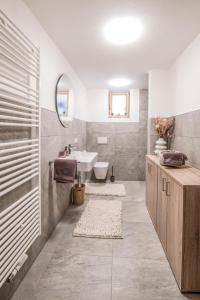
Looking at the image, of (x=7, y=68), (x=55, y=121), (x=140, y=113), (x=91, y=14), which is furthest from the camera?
(x=140, y=113)

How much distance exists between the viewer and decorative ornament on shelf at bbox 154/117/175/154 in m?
3.37

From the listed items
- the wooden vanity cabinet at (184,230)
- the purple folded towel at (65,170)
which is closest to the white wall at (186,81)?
the wooden vanity cabinet at (184,230)

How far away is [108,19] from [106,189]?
3077 millimetres

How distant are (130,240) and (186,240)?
0.91 m

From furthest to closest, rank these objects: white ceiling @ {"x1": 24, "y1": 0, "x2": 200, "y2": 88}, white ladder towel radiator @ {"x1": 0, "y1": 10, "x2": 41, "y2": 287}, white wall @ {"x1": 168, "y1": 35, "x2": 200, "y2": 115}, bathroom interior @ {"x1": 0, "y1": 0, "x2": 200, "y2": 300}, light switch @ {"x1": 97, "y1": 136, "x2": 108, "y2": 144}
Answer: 1. light switch @ {"x1": 97, "y1": 136, "x2": 108, "y2": 144}
2. white wall @ {"x1": 168, "y1": 35, "x2": 200, "y2": 115}
3. white ceiling @ {"x1": 24, "y1": 0, "x2": 200, "y2": 88}
4. bathroom interior @ {"x1": 0, "y1": 0, "x2": 200, "y2": 300}
5. white ladder towel radiator @ {"x1": 0, "y1": 10, "x2": 41, "y2": 287}

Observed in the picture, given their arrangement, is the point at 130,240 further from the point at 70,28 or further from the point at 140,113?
the point at 140,113

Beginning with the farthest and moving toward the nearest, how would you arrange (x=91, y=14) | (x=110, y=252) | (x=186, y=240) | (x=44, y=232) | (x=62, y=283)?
(x=44, y=232)
(x=110, y=252)
(x=91, y=14)
(x=62, y=283)
(x=186, y=240)

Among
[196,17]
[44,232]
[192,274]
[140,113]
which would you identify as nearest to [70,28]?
[196,17]

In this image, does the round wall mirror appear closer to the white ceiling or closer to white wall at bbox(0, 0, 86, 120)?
white wall at bbox(0, 0, 86, 120)

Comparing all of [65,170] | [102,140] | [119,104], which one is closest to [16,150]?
[65,170]

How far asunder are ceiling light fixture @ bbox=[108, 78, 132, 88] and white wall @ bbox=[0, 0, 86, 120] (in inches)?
59.3

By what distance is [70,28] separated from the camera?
2.25m

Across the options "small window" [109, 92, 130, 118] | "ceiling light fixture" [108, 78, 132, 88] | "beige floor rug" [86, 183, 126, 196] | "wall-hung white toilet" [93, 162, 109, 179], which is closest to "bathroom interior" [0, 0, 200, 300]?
"beige floor rug" [86, 183, 126, 196]

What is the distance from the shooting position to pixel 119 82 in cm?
455
